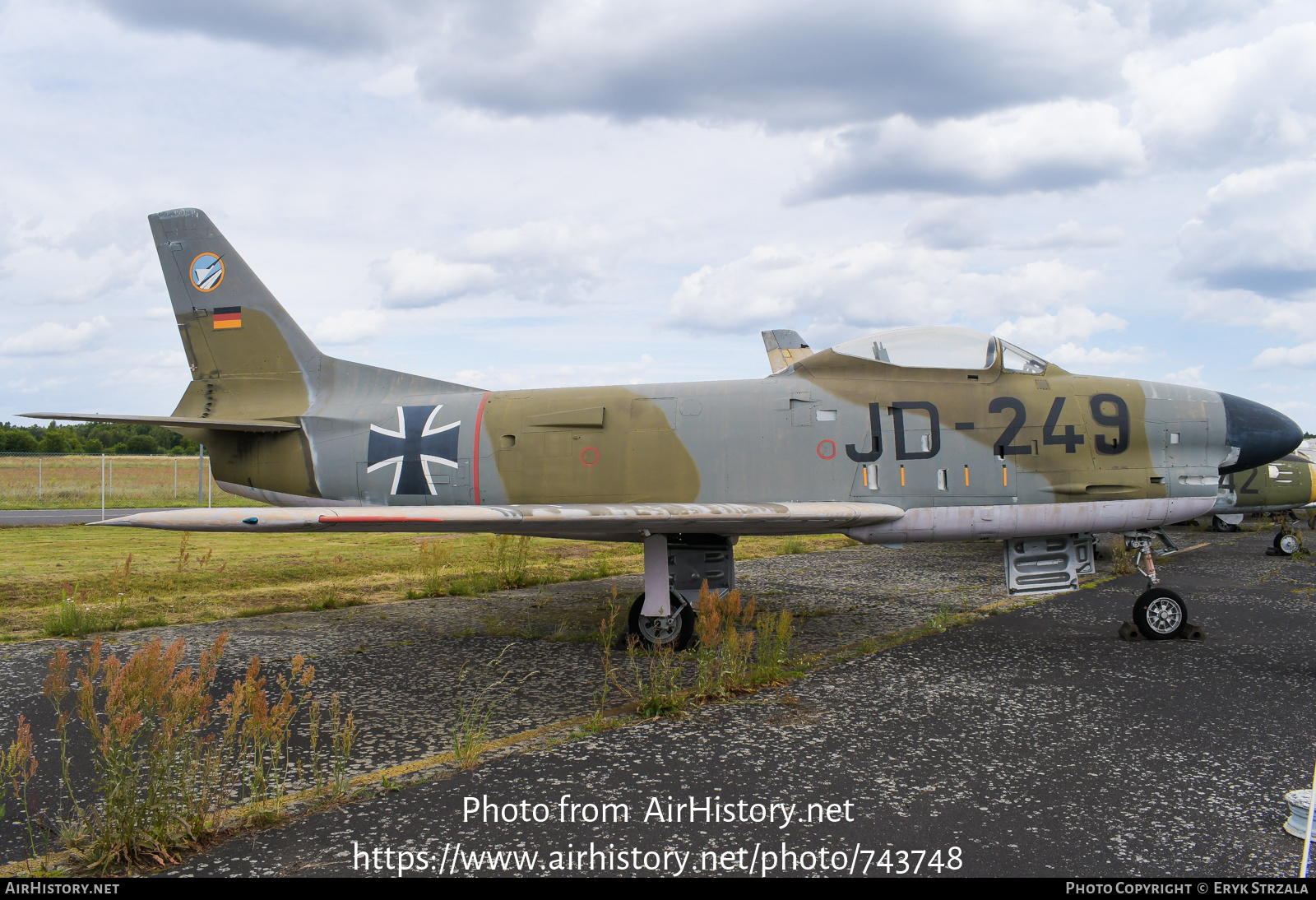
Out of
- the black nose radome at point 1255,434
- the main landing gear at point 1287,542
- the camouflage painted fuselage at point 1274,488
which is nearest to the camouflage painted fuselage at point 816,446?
the black nose radome at point 1255,434

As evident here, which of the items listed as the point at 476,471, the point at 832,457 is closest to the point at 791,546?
the point at 832,457

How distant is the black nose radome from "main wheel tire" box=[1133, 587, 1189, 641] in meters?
1.28

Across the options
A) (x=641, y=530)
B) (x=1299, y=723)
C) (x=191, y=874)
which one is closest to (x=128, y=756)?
(x=191, y=874)

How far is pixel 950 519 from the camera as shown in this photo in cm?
702

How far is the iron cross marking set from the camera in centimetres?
805

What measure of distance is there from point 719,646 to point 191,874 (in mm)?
3639

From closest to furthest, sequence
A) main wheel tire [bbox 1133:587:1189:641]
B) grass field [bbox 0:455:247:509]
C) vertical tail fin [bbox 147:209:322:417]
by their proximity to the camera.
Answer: main wheel tire [bbox 1133:587:1189:641] → vertical tail fin [bbox 147:209:322:417] → grass field [bbox 0:455:247:509]

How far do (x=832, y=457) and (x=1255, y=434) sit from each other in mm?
3832

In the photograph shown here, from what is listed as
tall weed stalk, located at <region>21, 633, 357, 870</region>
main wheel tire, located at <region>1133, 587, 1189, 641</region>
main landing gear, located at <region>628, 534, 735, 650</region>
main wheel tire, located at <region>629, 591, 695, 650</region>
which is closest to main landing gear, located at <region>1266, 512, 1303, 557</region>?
main wheel tire, located at <region>1133, 587, 1189, 641</region>

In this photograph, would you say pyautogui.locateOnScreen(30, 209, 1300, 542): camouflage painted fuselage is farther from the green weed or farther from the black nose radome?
the green weed

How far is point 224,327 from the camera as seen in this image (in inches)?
357

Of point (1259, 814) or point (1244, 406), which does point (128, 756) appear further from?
point (1244, 406)

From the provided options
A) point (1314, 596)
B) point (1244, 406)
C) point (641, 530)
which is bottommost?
point (1314, 596)

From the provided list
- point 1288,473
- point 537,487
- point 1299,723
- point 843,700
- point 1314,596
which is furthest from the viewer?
point 1288,473
